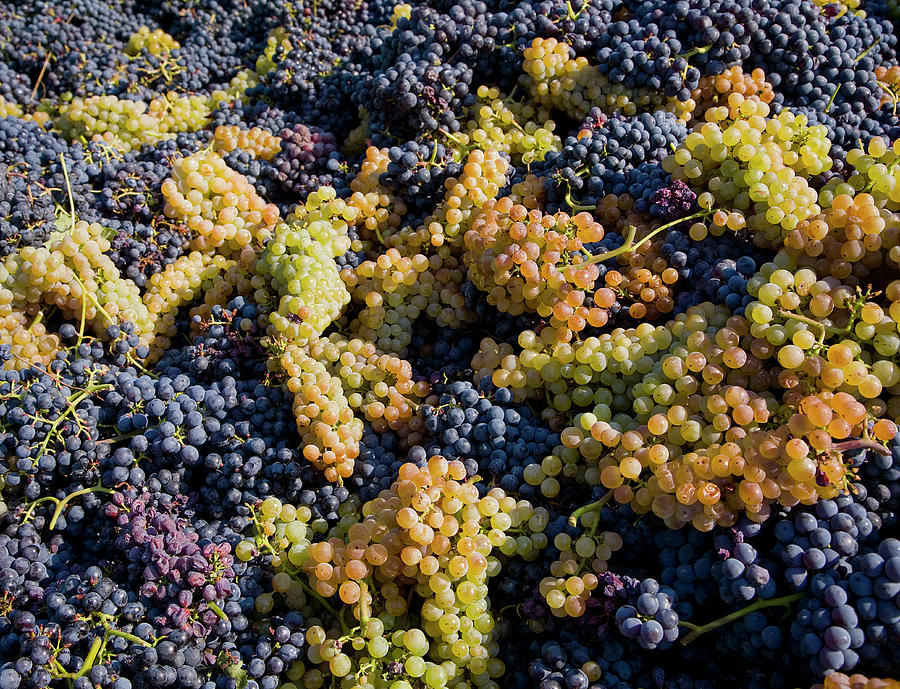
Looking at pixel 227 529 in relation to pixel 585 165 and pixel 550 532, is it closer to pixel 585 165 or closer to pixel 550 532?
pixel 550 532

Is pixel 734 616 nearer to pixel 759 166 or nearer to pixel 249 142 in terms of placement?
pixel 759 166

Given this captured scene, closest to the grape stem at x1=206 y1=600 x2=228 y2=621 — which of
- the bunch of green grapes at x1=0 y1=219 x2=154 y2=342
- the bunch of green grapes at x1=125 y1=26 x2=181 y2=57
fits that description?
the bunch of green grapes at x1=0 y1=219 x2=154 y2=342

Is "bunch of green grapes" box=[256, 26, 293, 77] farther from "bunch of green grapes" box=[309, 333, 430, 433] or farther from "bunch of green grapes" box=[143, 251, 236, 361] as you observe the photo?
"bunch of green grapes" box=[309, 333, 430, 433]

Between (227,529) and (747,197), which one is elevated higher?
(747,197)

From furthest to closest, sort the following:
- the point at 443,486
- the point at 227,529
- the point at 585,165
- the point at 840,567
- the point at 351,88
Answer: the point at 351,88, the point at 585,165, the point at 227,529, the point at 443,486, the point at 840,567

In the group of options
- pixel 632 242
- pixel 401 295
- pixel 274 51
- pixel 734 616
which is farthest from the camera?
pixel 274 51

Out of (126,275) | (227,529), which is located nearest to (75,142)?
(126,275)

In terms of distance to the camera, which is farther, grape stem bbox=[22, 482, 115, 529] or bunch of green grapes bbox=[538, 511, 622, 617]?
grape stem bbox=[22, 482, 115, 529]

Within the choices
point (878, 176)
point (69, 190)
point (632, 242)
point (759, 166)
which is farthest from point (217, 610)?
point (878, 176)
